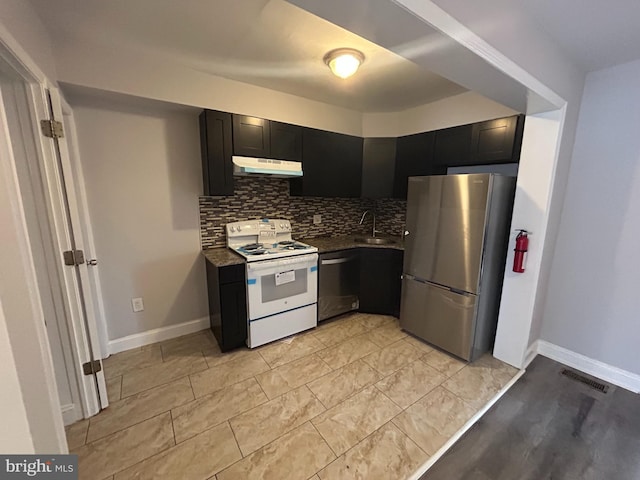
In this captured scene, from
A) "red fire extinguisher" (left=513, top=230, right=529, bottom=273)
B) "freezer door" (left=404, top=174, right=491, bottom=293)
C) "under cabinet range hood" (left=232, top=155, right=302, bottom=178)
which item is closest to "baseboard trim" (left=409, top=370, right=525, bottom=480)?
"freezer door" (left=404, top=174, right=491, bottom=293)

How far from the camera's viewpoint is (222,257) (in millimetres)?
2406

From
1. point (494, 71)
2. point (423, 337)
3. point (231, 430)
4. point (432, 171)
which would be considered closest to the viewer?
point (494, 71)

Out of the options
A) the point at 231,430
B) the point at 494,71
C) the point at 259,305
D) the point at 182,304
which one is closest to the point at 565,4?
the point at 494,71

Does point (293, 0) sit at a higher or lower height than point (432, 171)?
higher

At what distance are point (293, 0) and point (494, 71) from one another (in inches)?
42.5

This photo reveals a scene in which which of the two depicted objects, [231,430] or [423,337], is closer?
[231,430]

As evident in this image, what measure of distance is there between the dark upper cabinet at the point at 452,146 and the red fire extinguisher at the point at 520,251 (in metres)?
0.87

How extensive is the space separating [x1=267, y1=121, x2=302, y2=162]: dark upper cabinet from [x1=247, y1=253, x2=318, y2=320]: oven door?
1008 mm

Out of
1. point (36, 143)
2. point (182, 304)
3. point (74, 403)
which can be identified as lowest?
point (74, 403)

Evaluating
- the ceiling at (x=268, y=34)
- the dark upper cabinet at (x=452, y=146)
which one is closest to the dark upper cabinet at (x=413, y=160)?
the dark upper cabinet at (x=452, y=146)

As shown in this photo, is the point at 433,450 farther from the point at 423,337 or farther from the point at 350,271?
the point at 350,271

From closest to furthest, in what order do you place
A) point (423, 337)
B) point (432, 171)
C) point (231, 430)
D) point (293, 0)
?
1. point (293, 0)
2. point (231, 430)
3. point (423, 337)
4. point (432, 171)

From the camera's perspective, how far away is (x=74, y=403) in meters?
1.66

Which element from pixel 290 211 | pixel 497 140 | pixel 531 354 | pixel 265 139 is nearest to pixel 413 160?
pixel 497 140
